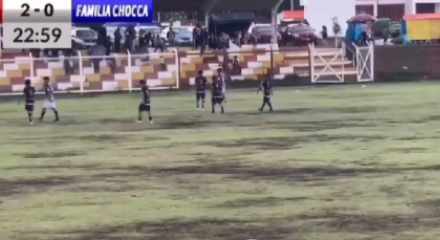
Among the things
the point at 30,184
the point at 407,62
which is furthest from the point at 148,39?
the point at 30,184

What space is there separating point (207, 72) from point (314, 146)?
24.9m

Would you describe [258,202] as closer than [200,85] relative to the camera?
Yes

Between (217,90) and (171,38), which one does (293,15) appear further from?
(217,90)

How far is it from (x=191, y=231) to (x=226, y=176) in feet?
16.9

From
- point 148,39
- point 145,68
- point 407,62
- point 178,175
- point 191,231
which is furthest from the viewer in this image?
point 148,39

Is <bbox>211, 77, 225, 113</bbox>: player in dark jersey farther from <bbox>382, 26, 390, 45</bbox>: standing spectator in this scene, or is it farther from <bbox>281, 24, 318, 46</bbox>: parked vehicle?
<bbox>382, 26, 390, 45</bbox>: standing spectator

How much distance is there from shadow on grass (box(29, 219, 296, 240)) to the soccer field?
1cm

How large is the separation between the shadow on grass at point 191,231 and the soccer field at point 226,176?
14 mm

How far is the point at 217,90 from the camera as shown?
1294 inches

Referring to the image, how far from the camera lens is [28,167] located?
65.7 feet

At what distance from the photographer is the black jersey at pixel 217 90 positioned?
32.8 metres

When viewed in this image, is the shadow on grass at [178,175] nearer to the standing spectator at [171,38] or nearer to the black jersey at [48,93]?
the black jersey at [48,93]

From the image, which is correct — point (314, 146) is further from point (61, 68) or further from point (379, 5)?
point (379, 5)
